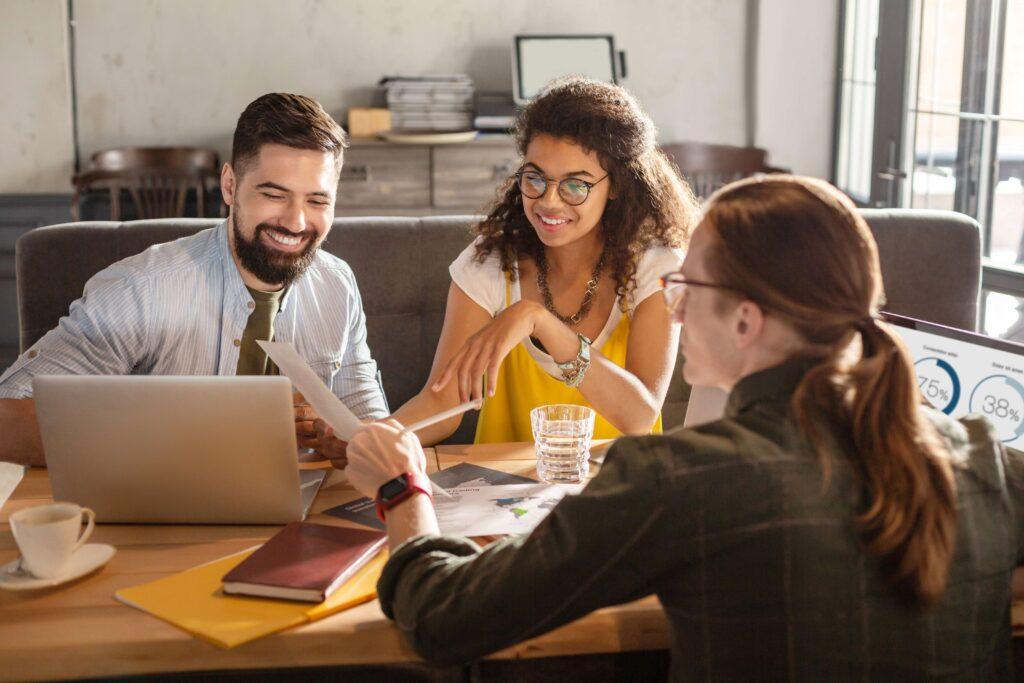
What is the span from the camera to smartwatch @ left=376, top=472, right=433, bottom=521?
51.2 inches

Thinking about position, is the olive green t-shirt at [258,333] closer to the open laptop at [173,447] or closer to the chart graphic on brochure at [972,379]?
the open laptop at [173,447]

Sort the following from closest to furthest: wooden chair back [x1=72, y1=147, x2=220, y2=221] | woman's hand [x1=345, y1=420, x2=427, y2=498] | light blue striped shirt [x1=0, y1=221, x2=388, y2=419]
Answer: woman's hand [x1=345, y1=420, x2=427, y2=498]
light blue striped shirt [x1=0, y1=221, x2=388, y2=419]
wooden chair back [x1=72, y1=147, x2=220, y2=221]

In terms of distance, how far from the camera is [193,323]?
6.77ft

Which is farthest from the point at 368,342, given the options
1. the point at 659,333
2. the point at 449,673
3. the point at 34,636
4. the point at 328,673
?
the point at 34,636

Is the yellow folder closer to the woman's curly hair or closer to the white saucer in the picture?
the white saucer

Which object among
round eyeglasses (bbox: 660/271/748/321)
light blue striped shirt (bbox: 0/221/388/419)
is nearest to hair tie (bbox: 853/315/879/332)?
round eyeglasses (bbox: 660/271/748/321)

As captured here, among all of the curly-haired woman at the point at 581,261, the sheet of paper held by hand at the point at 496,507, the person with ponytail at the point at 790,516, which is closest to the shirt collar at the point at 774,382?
the person with ponytail at the point at 790,516

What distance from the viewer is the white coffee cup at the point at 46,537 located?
1264mm

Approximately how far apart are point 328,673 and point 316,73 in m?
3.59

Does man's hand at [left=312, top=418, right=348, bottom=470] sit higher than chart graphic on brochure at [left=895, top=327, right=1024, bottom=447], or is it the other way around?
chart graphic on brochure at [left=895, top=327, right=1024, bottom=447]

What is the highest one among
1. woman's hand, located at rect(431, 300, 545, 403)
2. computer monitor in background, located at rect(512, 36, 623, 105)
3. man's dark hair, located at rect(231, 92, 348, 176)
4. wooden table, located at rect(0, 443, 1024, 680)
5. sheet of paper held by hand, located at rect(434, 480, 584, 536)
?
computer monitor in background, located at rect(512, 36, 623, 105)

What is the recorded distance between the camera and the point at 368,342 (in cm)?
258

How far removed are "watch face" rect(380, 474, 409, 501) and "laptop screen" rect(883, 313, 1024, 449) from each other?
819mm

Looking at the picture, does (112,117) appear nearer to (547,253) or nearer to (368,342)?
(368,342)
